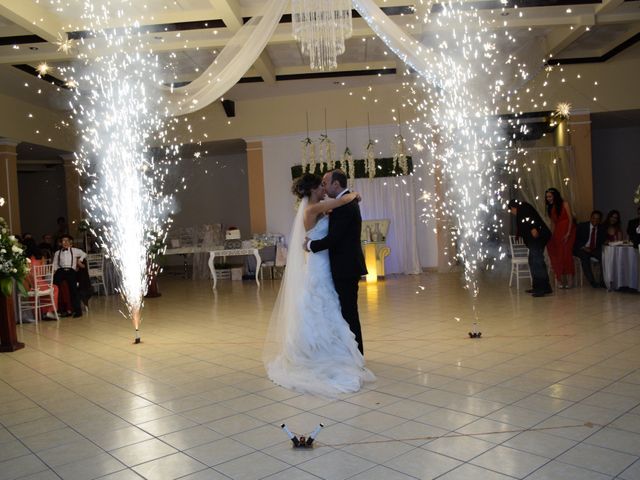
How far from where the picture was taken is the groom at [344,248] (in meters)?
5.07

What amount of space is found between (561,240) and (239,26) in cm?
592

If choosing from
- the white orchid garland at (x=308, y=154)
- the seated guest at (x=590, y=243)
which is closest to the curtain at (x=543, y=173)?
the seated guest at (x=590, y=243)

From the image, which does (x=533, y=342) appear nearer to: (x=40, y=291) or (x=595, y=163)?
(x=40, y=291)

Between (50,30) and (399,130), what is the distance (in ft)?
23.4

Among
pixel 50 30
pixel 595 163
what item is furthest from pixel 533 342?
pixel 595 163

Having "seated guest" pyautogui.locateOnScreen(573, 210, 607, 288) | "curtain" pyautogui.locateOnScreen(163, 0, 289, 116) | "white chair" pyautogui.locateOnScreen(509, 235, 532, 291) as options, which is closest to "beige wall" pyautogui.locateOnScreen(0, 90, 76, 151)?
"curtain" pyautogui.locateOnScreen(163, 0, 289, 116)

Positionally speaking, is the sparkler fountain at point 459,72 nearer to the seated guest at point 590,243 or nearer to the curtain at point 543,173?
the curtain at point 543,173

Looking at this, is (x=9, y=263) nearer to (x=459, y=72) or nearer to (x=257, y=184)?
(x=459, y=72)

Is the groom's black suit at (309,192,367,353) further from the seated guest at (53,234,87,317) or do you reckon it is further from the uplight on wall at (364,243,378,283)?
the uplight on wall at (364,243,378,283)

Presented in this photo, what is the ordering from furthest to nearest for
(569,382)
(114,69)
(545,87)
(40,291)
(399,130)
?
(399,130) < (545,87) < (40,291) < (114,69) < (569,382)

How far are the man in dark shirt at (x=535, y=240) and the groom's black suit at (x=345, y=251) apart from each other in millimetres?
4863

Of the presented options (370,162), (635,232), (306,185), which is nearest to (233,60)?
(306,185)

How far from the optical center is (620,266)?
9062mm

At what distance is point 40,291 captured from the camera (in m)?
9.04
